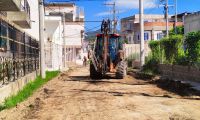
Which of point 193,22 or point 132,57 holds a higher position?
point 193,22

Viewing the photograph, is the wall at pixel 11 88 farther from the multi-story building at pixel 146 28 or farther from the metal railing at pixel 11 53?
the multi-story building at pixel 146 28

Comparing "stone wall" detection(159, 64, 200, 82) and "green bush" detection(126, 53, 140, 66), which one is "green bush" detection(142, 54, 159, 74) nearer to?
"stone wall" detection(159, 64, 200, 82)

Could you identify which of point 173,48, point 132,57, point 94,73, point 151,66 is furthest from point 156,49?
point 132,57

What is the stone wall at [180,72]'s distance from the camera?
838 inches

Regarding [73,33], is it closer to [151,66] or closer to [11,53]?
[151,66]

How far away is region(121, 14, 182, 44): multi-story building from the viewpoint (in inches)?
3816

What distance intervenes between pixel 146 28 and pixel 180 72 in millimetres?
74162

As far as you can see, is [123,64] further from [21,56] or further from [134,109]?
[134,109]

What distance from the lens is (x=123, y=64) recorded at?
Answer: 87.4ft

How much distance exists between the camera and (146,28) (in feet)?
320

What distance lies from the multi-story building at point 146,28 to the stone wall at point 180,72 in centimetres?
6018

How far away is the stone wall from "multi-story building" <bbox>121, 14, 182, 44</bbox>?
6018cm

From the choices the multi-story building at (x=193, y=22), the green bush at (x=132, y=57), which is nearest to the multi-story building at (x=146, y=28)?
the green bush at (x=132, y=57)

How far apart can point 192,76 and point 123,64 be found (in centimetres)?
579
